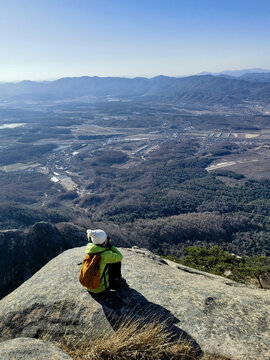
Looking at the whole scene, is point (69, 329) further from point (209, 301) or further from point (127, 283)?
point (209, 301)

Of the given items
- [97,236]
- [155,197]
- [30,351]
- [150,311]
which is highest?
[97,236]

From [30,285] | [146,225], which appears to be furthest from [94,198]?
[30,285]

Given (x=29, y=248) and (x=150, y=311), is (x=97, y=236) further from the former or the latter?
(x=29, y=248)

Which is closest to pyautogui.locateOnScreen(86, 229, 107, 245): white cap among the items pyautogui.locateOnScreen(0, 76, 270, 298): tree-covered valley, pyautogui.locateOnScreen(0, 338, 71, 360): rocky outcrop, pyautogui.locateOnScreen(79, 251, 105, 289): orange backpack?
pyautogui.locateOnScreen(79, 251, 105, 289): orange backpack

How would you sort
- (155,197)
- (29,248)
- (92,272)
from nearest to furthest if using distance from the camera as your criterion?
1. (92,272)
2. (29,248)
3. (155,197)

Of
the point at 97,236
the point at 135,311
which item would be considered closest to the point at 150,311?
the point at 135,311

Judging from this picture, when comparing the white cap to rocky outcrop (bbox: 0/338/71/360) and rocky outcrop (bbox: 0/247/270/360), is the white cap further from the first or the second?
rocky outcrop (bbox: 0/338/71/360)
